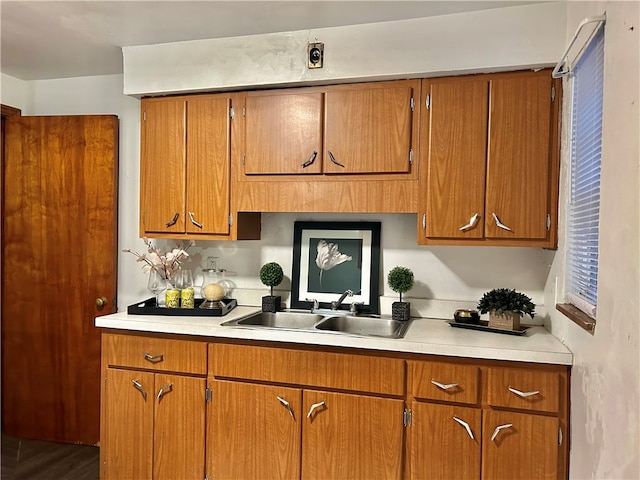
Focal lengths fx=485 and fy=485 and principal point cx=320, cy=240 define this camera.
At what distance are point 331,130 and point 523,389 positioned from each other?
1.41m

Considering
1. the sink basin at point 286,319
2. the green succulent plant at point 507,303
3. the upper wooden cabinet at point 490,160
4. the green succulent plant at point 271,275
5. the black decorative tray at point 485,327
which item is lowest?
the sink basin at point 286,319

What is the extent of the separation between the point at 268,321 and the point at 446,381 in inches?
40.2

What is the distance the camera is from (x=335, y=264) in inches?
104

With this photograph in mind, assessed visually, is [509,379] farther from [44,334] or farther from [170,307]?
[44,334]

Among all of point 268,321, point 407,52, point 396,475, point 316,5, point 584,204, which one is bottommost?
point 396,475

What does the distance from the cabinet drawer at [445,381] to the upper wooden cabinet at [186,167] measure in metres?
1.18

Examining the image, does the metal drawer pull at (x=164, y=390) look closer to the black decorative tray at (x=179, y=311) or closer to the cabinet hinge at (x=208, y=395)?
the cabinet hinge at (x=208, y=395)

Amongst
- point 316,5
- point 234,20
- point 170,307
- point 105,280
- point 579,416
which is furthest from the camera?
point 105,280

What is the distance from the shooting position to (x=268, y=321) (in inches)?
102

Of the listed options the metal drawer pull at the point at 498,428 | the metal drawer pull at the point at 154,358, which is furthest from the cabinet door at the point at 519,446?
the metal drawer pull at the point at 154,358

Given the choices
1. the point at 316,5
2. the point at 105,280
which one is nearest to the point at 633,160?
the point at 316,5

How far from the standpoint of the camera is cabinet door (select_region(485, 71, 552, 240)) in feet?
6.85

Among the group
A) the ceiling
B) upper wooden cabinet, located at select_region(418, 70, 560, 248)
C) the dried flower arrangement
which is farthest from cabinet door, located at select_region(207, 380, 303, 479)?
the ceiling

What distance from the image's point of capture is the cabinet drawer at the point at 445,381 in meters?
1.93
